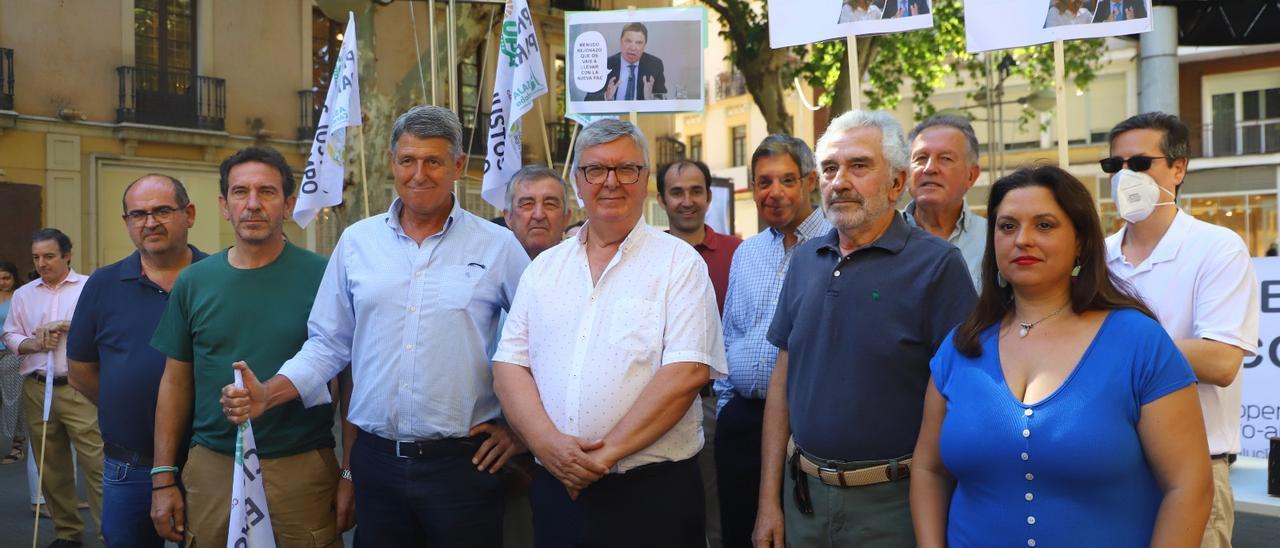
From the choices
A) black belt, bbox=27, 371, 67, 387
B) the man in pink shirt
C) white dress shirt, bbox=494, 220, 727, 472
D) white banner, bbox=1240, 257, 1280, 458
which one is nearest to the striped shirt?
white dress shirt, bbox=494, 220, 727, 472

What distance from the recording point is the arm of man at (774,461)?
3404 mm

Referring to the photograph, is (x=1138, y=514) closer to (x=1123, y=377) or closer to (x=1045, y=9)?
(x=1123, y=377)

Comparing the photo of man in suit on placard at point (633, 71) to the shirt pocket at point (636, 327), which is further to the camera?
the photo of man in suit on placard at point (633, 71)

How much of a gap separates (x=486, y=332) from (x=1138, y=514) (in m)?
2.17

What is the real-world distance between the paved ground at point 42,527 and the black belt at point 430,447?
11.4 feet

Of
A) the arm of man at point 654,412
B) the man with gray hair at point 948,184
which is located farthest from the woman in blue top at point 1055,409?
the man with gray hair at point 948,184

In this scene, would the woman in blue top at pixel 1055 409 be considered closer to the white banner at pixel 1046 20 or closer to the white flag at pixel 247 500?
the white flag at pixel 247 500

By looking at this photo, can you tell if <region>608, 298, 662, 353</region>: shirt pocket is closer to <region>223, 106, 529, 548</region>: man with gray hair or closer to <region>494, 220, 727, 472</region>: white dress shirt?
<region>494, 220, 727, 472</region>: white dress shirt

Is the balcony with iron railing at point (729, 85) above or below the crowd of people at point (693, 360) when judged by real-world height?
above

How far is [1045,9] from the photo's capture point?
5281 millimetres

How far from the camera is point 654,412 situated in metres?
3.22

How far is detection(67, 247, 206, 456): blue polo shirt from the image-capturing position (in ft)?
14.0

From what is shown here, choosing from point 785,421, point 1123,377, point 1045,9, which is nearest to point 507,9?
point 1045,9

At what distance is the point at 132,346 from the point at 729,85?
4217 cm
